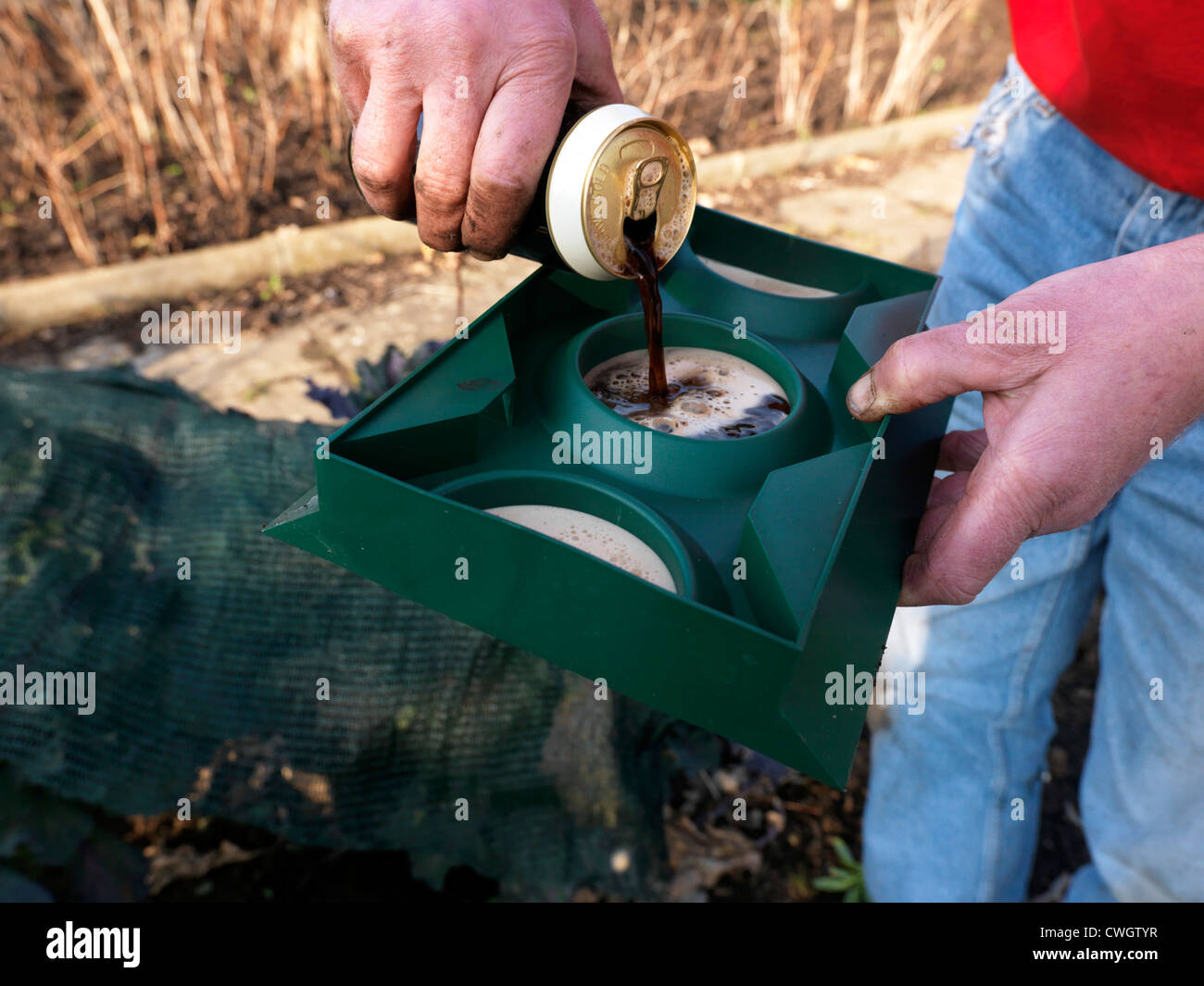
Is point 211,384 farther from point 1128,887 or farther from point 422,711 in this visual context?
point 1128,887

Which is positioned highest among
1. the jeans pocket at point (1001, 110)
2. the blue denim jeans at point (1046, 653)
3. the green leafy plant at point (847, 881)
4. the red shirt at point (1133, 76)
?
the jeans pocket at point (1001, 110)

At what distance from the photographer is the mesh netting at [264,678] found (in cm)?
184

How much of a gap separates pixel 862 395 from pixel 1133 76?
78 centimetres

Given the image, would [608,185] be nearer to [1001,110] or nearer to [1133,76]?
[1133,76]

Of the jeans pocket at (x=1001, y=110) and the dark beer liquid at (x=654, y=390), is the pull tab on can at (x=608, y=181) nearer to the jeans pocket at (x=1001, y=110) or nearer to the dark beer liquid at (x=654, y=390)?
the dark beer liquid at (x=654, y=390)

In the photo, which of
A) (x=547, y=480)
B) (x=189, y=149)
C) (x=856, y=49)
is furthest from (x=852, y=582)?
(x=856, y=49)

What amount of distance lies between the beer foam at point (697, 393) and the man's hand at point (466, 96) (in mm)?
330

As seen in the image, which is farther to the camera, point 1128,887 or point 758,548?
point 1128,887

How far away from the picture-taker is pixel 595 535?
4.32 feet

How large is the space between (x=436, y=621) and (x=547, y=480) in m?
0.86

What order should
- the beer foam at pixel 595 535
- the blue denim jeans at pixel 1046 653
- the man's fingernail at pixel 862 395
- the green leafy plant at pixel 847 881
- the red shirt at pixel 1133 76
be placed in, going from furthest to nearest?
the green leafy plant at pixel 847 881
the blue denim jeans at pixel 1046 653
the red shirt at pixel 1133 76
the man's fingernail at pixel 862 395
the beer foam at pixel 595 535

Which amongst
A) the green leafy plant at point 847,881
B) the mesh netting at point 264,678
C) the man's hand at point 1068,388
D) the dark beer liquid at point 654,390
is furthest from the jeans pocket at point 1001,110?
the green leafy plant at point 847,881

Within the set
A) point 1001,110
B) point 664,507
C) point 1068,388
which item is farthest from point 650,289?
point 1001,110

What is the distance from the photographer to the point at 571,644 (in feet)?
3.92
